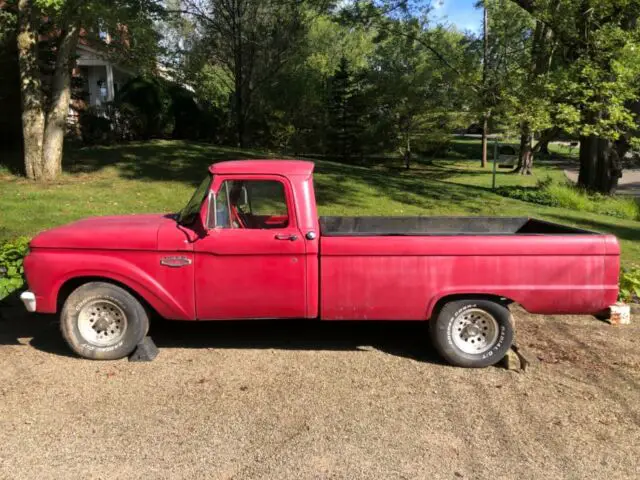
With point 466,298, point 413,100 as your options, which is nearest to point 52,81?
point 466,298

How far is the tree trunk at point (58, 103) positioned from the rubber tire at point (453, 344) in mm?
11574

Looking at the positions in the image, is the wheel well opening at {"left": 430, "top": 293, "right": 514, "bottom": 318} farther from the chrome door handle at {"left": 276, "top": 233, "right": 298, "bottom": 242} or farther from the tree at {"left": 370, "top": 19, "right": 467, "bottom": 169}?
the tree at {"left": 370, "top": 19, "right": 467, "bottom": 169}

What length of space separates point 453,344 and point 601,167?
15.1 metres

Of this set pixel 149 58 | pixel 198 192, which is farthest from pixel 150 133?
pixel 198 192

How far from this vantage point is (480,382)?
4629 millimetres

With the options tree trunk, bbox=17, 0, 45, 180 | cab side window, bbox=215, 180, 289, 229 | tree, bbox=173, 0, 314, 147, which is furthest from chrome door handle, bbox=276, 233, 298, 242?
tree, bbox=173, 0, 314, 147

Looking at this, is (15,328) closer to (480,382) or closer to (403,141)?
(480,382)

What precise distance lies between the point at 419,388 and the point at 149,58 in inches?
679

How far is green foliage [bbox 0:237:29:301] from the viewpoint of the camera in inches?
251

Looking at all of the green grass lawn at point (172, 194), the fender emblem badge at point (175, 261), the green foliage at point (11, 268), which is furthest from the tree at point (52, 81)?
the fender emblem badge at point (175, 261)

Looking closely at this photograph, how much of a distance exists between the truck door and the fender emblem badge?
0.09m

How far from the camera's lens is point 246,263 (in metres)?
4.79

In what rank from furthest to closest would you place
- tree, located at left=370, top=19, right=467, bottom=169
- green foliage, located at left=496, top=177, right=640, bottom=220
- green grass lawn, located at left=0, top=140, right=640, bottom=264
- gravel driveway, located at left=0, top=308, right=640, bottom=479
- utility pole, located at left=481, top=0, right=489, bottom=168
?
tree, located at left=370, top=19, right=467, bottom=169 → utility pole, located at left=481, top=0, right=489, bottom=168 → green foliage, located at left=496, top=177, right=640, bottom=220 → green grass lawn, located at left=0, top=140, right=640, bottom=264 → gravel driveway, located at left=0, top=308, right=640, bottom=479

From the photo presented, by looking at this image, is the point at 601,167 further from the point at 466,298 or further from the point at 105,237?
the point at 105,237
